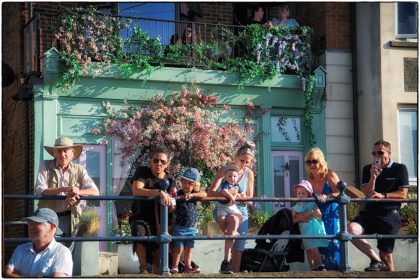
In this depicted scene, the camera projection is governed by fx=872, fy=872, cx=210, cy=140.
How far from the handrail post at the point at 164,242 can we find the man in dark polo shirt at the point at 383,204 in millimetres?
2345

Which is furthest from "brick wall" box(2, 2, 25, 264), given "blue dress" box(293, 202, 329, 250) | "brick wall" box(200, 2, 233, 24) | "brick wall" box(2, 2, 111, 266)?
"blue dress" box(293, 202, 329, 250)

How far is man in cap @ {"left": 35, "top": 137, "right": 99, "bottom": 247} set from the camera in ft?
30.3

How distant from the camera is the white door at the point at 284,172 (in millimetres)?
17609

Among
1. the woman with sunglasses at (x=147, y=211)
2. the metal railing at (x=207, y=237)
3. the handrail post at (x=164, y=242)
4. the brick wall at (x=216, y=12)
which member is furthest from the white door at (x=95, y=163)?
the handrail post at (x=164, y=242)

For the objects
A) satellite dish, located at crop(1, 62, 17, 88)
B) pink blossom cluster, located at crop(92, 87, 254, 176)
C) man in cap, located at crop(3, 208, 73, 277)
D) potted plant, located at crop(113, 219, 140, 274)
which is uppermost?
satellite dish, located at crop(1, 62, 17, 88)

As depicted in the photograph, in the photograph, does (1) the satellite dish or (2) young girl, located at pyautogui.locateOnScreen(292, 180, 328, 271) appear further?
(1) the satellite dish

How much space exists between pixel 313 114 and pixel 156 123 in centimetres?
347

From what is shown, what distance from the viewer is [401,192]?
999 cm

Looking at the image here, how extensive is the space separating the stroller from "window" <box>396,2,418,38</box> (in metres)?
7.78

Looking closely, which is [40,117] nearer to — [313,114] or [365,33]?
[313,114]

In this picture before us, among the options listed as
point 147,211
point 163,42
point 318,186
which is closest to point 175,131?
point 163,42

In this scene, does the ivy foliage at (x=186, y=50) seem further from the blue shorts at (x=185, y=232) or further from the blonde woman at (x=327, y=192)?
the blue shorts at (x=185, y=232)

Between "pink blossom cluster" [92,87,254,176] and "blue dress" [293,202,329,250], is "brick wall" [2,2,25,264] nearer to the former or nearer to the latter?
"pink blossom cluster" [92,87,254,176]

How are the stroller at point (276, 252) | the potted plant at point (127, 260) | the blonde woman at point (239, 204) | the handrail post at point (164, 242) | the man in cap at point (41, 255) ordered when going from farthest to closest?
the potted plant at point (127, 260) → the stroller at point (276, 252) → the blonde woman at point (239, 204) → the handrail post at point (164, 242) → the man in cap at point (41, 255)
